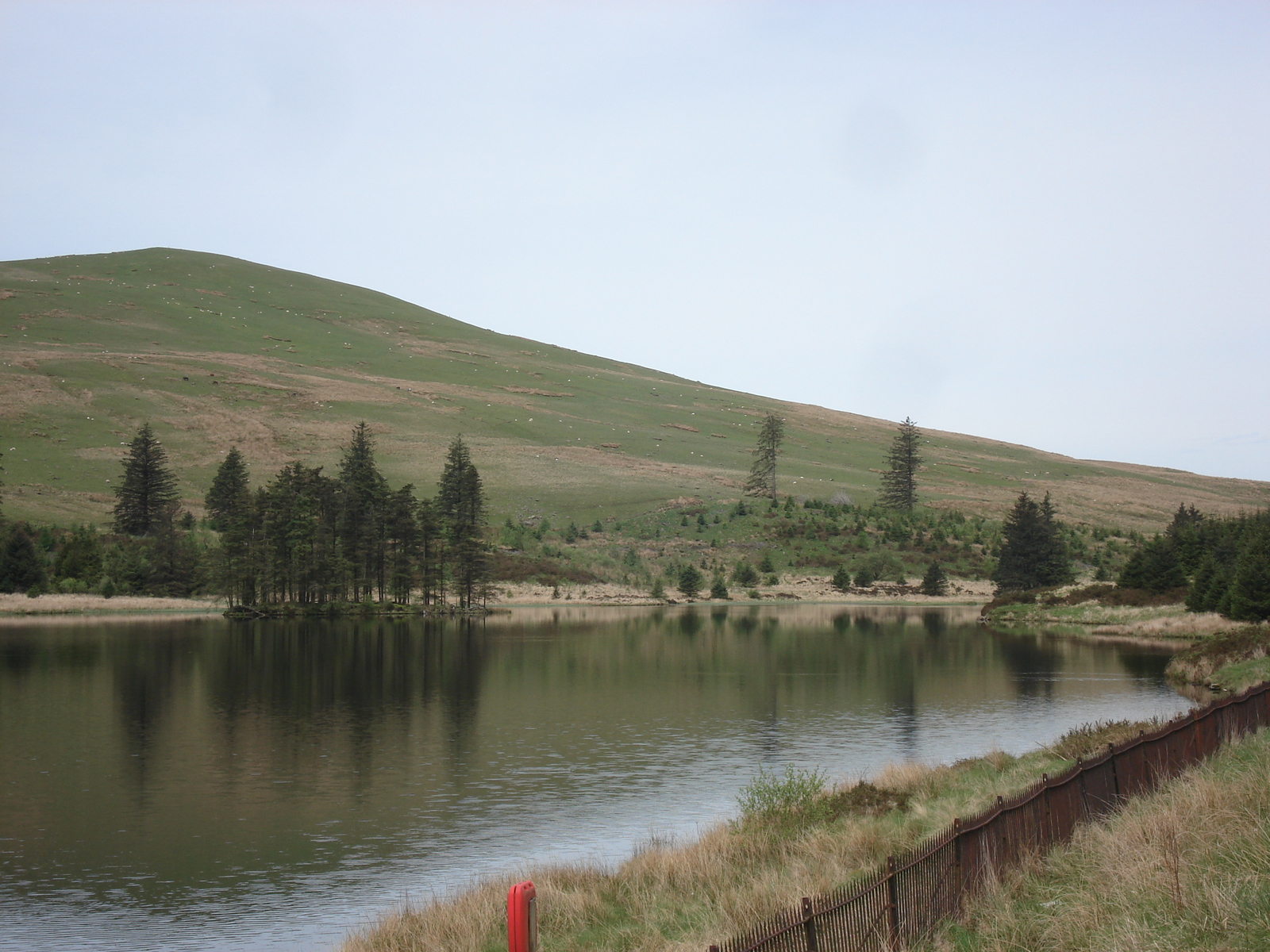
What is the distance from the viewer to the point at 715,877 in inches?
526

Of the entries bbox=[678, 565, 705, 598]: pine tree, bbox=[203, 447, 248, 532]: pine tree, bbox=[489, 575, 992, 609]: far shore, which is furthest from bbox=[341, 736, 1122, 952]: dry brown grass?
bbox=[203, 447, 248, 532]: pine tree

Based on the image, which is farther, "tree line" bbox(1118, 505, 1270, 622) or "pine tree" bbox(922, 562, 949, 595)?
"pine tree" bbox(922, 562, 949, 595)

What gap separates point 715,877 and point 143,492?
92.3 metres

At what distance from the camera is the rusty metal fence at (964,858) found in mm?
8273

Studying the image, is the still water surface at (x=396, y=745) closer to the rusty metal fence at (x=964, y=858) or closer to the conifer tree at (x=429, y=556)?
the rusty metal fence at (x=964, y=858)

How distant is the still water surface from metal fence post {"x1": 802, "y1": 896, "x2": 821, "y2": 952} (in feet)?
27.7

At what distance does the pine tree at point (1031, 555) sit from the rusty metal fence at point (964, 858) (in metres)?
71.1

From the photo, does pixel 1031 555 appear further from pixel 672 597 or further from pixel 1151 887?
pixel 1151 887

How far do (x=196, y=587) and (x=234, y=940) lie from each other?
7507 centimetres

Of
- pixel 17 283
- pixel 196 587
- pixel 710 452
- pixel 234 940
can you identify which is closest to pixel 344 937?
pixel 234 940

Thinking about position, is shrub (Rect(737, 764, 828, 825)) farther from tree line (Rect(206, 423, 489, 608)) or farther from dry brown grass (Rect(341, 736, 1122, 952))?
tree line (Rect(206, 423, 489, 608))

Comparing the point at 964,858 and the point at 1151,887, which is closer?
the point at 1151,887

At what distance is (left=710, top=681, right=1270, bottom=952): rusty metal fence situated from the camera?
827 cm

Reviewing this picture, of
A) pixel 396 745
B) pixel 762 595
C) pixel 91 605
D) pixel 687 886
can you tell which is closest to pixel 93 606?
pixel 91 605
